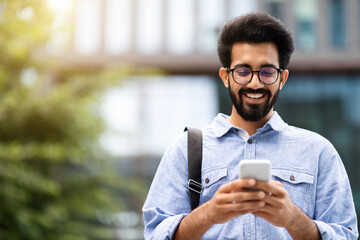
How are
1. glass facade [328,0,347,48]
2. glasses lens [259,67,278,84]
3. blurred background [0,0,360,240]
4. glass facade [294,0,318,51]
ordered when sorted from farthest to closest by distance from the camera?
1. glass facade [294,0,318,51]
2. glass facade [328,0,347,48]
3. blurred background [0,0,360,240]
4. glasses lens [259,67,278,84]

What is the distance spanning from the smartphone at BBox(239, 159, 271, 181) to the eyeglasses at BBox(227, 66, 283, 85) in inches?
15.3

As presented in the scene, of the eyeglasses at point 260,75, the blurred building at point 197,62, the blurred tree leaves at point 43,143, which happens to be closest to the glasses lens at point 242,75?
the eyeglasses at point 260,75

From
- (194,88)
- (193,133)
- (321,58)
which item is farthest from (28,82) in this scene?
(321,58)

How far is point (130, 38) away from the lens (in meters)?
19.0

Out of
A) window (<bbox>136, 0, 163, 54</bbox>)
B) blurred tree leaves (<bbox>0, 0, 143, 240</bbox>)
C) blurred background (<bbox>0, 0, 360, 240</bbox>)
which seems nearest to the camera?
blurred tree leaves (<bbox>0, 0, 143, 240</bbox>)

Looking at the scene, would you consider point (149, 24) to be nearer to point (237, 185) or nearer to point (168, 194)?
Result: point (168, 194)

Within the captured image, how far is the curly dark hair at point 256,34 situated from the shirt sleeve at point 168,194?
37 cm

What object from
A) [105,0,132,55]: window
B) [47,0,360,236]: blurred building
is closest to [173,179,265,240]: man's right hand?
[47,0,360,236]: blurred building

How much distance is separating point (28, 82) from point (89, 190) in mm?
2247

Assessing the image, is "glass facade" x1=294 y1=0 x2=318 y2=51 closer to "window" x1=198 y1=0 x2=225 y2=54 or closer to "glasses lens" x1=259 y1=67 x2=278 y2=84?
"window" x1=198 y1=0 x2=225 y2=54

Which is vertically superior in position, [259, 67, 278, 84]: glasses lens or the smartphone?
[259, 67, 278, 84]: glasses lens

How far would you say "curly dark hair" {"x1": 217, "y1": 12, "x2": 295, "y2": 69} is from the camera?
169 cm

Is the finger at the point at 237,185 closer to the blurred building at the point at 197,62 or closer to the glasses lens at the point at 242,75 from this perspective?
the glasses lens at the point at 242,75

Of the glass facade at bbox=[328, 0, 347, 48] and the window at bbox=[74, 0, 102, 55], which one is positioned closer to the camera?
the glass facade at bbox=[328, 0, 347, 48]
